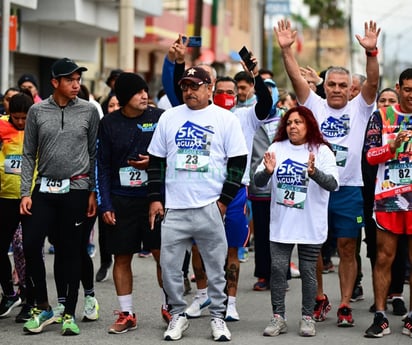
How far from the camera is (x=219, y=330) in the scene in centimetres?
829

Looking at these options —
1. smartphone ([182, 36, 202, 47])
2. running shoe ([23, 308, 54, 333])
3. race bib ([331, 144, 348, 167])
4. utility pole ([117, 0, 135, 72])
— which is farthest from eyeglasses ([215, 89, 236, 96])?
utility pole ([117, 0, 135, 72])

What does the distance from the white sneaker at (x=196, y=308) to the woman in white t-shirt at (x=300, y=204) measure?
3.18 ft

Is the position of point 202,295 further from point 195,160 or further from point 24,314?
point 195,160

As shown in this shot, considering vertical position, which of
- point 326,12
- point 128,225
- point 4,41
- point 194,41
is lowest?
point 128,225

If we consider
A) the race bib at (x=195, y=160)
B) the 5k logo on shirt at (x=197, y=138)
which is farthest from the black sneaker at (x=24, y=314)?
the 5k logo on shirt at (x=197, y=138)

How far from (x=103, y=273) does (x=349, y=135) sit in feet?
11.8

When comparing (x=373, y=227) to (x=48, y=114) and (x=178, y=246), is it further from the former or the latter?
(x=48, y=114)

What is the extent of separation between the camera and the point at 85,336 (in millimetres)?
8391

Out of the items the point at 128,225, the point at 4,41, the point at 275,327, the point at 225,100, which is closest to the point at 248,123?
the point at 225,100

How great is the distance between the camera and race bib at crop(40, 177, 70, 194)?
335 inches

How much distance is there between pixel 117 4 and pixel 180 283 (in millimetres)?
20071

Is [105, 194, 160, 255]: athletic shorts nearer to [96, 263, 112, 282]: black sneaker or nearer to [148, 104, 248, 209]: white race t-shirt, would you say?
[148, 104, 248, 209]: white race t-shirt

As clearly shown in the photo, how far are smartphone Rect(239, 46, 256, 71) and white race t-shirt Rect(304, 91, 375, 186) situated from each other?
2.83 ft

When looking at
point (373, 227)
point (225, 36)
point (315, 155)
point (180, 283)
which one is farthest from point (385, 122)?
point (225, 36)
